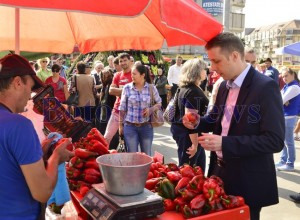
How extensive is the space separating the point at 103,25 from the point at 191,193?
2.05 meters

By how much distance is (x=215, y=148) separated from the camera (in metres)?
2.20

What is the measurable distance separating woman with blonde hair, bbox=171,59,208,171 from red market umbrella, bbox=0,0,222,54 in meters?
1.25

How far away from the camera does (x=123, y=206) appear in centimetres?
186

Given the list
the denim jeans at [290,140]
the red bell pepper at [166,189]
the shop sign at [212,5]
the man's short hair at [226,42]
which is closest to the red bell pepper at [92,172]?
the red bell pepper at [166,189]

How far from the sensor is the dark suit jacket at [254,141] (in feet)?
7.21

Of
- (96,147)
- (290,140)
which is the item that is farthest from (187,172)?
(290,140)

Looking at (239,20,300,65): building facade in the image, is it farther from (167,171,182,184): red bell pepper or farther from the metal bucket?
the metal bucket

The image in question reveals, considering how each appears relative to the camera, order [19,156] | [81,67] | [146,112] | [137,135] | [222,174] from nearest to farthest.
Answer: [19,156] < [222,174] < [146,112] < [137,135] < [81,67]

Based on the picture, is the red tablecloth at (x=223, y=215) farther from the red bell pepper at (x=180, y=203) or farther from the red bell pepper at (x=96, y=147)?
the red bell pepper at (x=96, y=147)

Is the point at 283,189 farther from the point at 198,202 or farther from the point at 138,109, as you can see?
the point at 198,202

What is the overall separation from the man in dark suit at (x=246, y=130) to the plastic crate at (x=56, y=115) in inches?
38.0

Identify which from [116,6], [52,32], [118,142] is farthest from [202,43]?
[118,142]

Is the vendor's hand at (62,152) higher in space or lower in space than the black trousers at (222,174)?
Result: higher

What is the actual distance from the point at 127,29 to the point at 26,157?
6.45 feet
